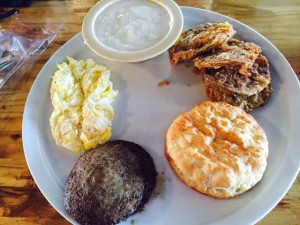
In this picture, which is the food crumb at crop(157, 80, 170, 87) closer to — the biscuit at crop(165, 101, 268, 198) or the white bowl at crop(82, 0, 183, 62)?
the white bowl at crop(82, 0, 183, 62)

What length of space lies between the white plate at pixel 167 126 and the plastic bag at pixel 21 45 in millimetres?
261

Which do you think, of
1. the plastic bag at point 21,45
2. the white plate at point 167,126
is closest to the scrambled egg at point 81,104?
the white plate at point 167,126

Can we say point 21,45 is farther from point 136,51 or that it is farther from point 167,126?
point 167,126

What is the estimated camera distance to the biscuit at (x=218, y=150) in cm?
175

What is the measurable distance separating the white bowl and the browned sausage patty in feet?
1.80

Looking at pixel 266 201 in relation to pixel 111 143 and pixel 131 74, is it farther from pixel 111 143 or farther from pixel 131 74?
pixel 131 74

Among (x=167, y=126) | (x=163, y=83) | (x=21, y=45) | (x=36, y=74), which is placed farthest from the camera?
(x=21, y=45)

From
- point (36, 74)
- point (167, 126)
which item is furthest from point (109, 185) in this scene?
point (36, 74)

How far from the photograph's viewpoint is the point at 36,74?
8.46ft

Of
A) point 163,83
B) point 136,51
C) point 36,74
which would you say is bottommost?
point 36,74

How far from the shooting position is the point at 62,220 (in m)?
→ 1.98

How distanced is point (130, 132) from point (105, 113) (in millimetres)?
188

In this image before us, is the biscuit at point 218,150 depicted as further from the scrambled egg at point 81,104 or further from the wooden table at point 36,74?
the scrambled egg at point 81,104

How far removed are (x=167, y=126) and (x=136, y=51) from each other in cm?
49
